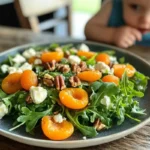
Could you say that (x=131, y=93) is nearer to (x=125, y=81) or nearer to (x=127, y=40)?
(x=125, y=81)

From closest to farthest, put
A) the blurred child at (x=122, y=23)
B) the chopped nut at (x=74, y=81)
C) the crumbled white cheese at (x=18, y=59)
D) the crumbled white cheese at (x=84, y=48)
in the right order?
1. the chopped nut at (x=74, y=81)
2. the crumbled white cheese at (x=18, y=59)
3. the crumbled white cheese at (x=84, y=48)
4. the blurred child at (x=122, y=23)

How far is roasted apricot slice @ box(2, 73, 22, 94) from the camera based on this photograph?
833mm

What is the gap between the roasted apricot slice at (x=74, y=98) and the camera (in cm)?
74

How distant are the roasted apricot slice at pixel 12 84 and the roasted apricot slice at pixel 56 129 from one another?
14cm

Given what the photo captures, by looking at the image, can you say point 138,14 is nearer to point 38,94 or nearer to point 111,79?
point 111,79

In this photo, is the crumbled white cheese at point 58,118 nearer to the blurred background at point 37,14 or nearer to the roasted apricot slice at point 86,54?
the roasted apricot slice at point 86,54

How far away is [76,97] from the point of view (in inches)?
30.4

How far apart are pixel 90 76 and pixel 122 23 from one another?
0.69 meters

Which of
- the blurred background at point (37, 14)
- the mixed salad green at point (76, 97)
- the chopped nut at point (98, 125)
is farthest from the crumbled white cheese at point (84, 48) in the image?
the blurred background at point (37, 14)

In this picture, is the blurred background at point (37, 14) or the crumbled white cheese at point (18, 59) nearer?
the crumbled white cheese at point (18, 59)

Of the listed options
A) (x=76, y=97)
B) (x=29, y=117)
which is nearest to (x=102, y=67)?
(x=76, y=97)

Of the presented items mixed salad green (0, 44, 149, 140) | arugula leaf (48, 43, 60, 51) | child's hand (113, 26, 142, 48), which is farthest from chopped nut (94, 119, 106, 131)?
child's hand (113, 26, 142, 48)

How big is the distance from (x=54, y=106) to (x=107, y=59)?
0.28 metres

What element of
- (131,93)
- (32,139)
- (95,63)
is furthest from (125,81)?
(32,139)
